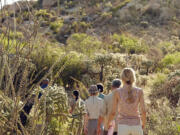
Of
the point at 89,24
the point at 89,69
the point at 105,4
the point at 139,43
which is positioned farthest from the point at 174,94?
the point at 105,4

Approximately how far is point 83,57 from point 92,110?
8.49 metres

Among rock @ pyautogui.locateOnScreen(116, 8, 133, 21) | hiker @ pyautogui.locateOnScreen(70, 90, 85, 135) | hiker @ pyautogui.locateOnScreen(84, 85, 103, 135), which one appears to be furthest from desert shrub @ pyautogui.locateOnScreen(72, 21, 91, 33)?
hiker @ pyautogui.locateOnScreen(84, 85, 103, 135)

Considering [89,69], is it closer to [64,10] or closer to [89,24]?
[89,24]

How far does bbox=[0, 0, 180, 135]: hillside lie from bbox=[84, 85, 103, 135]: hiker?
1.01 feet

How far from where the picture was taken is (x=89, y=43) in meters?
15.2

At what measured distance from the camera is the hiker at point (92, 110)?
440 centimetres

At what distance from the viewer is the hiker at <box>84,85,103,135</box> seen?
4398 mm

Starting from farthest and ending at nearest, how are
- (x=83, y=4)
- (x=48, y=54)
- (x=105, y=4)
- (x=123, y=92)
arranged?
(x=83, y=4) < (x=105, y=4) < (x=48, y=54) < (x=123, y=92)

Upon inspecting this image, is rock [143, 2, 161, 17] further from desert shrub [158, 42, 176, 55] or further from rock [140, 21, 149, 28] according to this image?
desert shrub [158, 42, 176, 55]

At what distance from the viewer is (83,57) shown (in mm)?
12875

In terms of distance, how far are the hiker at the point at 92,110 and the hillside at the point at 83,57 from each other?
308 mm

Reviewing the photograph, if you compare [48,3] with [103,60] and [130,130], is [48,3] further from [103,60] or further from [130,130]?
[130,130]

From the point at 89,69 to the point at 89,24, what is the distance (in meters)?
17.3

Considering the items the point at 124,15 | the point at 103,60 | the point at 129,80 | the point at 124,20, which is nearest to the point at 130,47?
the point at 103,60
